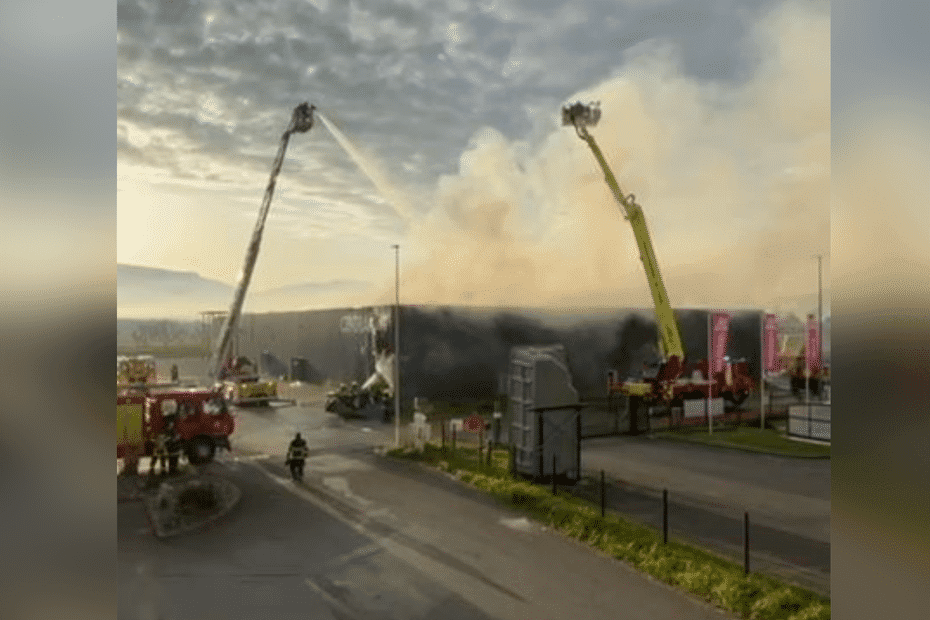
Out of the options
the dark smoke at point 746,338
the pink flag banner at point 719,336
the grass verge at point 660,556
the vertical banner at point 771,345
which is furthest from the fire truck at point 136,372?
the dark smoke at point 746,338

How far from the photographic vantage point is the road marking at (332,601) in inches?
396

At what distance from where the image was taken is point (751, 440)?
2352 cm

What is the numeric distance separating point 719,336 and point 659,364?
342cm

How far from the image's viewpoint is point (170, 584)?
11.1 m

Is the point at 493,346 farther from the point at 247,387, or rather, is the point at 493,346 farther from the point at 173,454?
the point at 173,454

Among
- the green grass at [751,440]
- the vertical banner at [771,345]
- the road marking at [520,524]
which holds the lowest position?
the road marking at [520,524]

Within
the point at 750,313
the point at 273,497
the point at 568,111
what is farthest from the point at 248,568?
the point at 750,313

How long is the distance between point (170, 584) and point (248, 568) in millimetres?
1247

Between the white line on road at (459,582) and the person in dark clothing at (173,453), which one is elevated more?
the person in dark clothing at (173,453)

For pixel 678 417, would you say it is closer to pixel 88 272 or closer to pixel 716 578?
pixel 716 578

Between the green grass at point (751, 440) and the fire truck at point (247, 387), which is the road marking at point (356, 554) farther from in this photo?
the fire truck at point (247, 387)

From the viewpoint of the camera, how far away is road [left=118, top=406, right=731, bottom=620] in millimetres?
10203

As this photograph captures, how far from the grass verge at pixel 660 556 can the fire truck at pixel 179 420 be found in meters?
7.59

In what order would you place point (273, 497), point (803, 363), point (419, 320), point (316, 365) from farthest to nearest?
point (316, 365) → point (803, 363) → point (419, 320) → point (273, 497)
